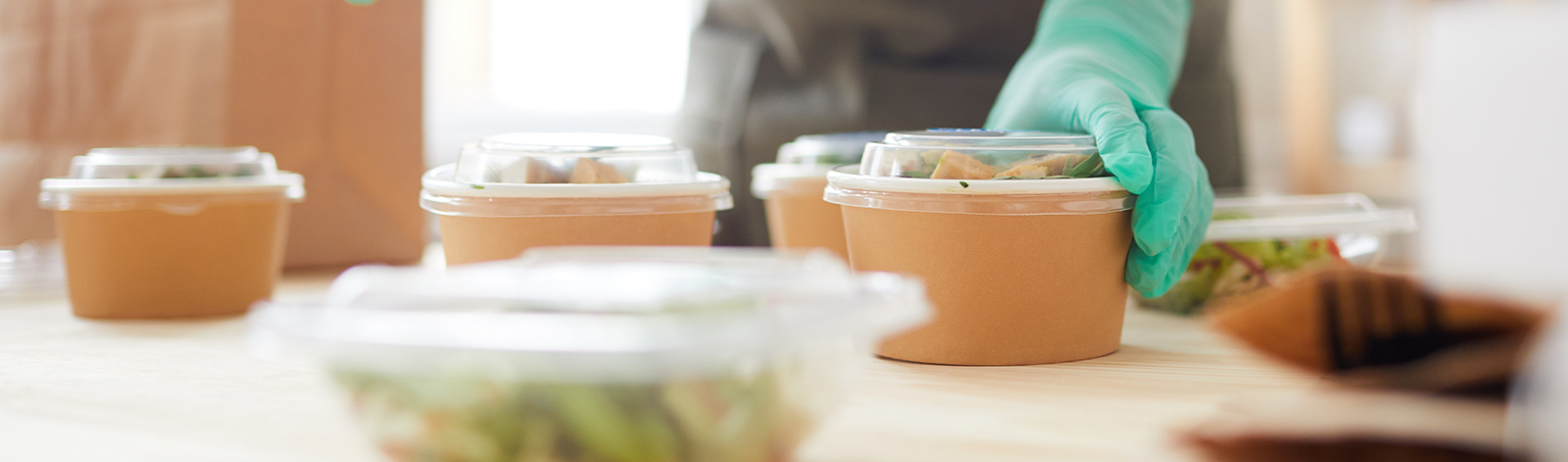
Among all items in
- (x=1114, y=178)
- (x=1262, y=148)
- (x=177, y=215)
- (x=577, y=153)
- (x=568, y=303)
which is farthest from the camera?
(x=1262, y=148)

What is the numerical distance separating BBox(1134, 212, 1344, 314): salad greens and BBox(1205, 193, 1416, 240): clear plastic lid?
1 centimetres

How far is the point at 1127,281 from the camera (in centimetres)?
80

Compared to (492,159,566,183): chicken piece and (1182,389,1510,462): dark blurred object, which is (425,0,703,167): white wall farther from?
(1182,389,1510,462): dark blurred object

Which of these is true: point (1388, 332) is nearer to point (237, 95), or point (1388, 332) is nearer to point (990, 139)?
point (990, 139)

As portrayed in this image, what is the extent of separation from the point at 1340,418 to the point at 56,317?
1.13 metres

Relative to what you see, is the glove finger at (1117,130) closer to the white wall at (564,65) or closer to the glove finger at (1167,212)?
the glove finger at (1167,212)

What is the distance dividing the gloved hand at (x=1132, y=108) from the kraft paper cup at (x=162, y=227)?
0.75 meters

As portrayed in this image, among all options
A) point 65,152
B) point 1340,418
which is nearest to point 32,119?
point 65,152

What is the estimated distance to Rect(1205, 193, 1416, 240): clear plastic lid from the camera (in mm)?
974

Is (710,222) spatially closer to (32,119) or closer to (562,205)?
(562,205)

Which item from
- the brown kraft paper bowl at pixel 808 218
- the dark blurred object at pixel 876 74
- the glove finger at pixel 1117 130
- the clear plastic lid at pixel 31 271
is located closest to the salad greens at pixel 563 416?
the glove finger at pixel 1117 130

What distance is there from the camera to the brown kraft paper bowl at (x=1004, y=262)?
73 centimetres

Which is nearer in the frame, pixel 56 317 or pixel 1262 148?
pixel 56 317

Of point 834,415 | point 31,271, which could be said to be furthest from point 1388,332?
point 31,271
